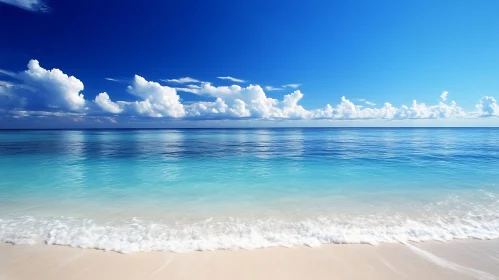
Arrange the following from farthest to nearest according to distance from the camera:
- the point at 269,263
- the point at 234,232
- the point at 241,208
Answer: the point at 241,208 < the point at 234,232 < the point at 269,263

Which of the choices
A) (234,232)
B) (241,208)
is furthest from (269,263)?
(241,208)

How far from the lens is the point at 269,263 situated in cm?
535

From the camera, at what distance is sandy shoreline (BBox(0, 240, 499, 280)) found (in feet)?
16.2

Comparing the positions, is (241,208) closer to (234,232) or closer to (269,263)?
(234,232)

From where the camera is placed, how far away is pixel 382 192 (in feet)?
37.3

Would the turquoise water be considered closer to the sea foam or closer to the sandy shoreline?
the sea foam

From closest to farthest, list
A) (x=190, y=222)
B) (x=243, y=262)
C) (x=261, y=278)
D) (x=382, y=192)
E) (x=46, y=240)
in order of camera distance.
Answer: (x=261, y=278) < (x=243, y=262) < (x=46, y=240) < (x=190, y=222) < (x=382, y=192)

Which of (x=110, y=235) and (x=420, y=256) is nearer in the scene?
(x=420, y=256)

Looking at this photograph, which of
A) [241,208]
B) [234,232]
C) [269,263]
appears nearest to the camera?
[269,263]

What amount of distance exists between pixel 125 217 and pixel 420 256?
9465 millimetres

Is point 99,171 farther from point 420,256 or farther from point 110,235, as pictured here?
point 420,256

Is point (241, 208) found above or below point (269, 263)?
below

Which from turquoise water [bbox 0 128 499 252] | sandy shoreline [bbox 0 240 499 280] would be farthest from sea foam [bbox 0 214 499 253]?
sandy shoreline [bbox 0 240 499 280]

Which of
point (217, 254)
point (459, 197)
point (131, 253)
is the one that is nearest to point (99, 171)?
point (131, 253)
